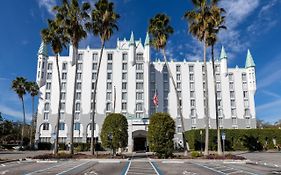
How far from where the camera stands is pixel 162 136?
102 feet

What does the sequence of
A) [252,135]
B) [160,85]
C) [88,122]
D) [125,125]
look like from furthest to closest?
[160,85] → [88,122] → [252,135] → [125,125]

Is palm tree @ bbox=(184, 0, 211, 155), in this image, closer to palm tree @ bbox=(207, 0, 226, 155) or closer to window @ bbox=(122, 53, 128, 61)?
palm tree @ bbox=(207, 0, 226, 155)

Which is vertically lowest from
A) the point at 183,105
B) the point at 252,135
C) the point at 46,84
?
the point at 252,135

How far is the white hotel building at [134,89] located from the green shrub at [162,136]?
131 feet

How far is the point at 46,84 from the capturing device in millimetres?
76438

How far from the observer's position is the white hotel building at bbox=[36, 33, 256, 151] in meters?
73.9

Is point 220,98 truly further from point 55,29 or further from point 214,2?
point 55,29

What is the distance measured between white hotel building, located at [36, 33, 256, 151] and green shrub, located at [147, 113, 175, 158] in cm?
3995

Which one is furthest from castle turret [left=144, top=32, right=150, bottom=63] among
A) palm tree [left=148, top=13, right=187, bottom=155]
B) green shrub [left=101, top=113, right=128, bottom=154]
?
green shrub [left=101, top=113, right=128, bottom=154]

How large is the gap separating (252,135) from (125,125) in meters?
34.5

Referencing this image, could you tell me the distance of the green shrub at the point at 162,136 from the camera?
31016 millimetres

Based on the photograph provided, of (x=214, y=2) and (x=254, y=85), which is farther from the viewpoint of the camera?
(x=254, y=85)

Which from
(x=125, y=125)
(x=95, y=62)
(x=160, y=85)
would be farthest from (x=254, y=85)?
(x=125, y=125)

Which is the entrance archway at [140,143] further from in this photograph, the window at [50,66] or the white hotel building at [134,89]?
the window at [50,66]
